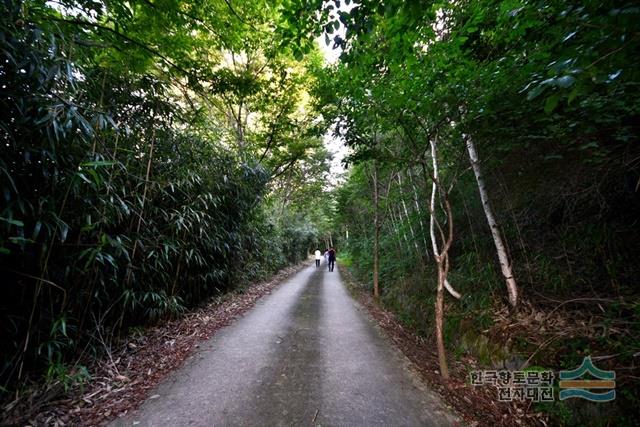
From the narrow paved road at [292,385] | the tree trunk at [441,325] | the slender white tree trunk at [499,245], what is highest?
the slender white tree trunk at [499,245]

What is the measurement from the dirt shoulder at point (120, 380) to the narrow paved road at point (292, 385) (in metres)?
0.18

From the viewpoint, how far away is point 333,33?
1896mm

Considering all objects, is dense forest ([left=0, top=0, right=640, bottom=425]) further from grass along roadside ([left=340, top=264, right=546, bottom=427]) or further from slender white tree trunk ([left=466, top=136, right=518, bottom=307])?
grass along roadside ([left=340, top=264, right=546, bottom=427])

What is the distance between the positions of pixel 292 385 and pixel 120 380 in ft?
5.63

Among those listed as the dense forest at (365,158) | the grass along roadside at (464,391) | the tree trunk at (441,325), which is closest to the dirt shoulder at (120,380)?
the dense forest at (365,158)

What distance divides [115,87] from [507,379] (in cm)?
568

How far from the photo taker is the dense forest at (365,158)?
5.90 ft

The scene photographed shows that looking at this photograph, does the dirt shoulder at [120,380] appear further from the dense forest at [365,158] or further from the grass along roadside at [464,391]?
the grass along roadside at [464,391]

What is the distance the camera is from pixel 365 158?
4.02m

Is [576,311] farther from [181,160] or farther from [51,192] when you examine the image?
[181,160]

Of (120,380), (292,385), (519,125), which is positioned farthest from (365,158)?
(120,380)

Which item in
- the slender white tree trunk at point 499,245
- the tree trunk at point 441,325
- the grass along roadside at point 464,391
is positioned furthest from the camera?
the slender white tree trunk at point 499,245

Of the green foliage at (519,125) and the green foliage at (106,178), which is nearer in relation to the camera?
the green foliage at (106,178)

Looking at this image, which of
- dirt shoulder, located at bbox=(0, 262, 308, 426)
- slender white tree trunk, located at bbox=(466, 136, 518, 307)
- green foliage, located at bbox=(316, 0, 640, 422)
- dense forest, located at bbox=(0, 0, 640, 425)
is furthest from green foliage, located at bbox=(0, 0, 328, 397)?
slender white tree trunk, located at bbox=(466, 136, 518, 307)
